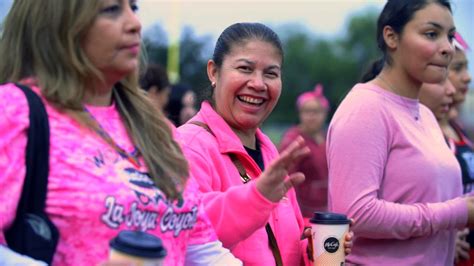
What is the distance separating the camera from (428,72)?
413 cm

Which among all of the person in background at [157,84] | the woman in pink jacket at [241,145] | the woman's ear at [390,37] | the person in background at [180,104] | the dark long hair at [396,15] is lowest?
the person in background at [180,104]

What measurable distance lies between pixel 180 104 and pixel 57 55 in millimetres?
5295

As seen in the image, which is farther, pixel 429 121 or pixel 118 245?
pixel 429 121

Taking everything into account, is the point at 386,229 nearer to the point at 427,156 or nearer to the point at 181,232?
the point at 427,156

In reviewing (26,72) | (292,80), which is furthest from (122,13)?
(292,80)

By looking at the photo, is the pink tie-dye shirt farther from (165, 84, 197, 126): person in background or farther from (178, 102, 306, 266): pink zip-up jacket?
(165, 84, 197, 126): person in background

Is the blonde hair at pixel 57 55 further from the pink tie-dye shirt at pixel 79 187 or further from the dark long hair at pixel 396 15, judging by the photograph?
the dark long hair at pixel 396 15

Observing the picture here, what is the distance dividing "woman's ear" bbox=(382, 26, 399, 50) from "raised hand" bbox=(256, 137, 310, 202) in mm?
1448

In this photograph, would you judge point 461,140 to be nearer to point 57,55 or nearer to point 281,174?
point 281,174

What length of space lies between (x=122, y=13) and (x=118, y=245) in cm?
80

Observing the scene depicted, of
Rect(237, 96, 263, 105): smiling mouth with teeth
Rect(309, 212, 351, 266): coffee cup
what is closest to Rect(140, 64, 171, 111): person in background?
Rect(237, 96, 263, 105): smiling mouth with teeth

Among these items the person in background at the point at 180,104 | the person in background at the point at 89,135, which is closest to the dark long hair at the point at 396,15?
the person in background at the point at 89,135

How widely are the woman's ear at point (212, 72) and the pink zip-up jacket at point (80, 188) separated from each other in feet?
4.22

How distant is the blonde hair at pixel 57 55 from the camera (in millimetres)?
2516
